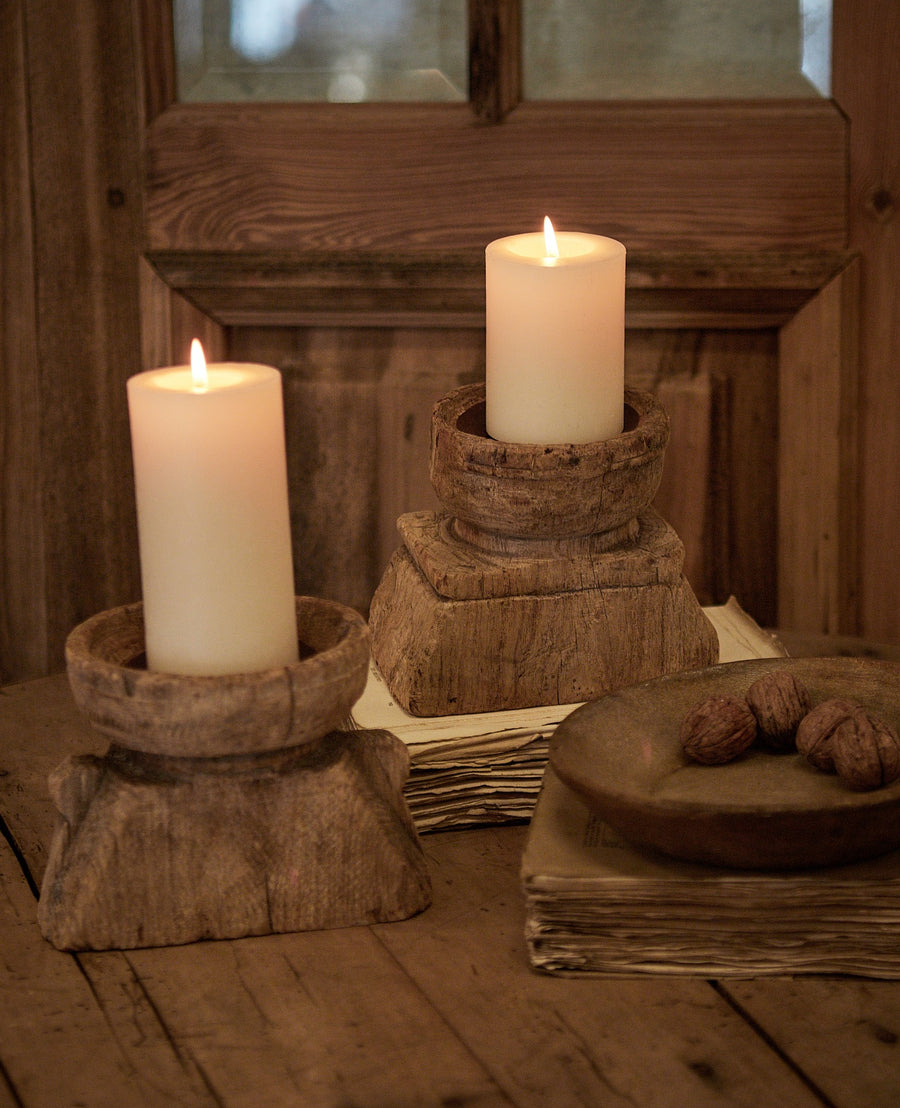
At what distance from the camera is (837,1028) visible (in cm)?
64

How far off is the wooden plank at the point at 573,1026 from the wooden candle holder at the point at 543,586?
15 cm

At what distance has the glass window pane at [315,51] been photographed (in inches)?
51.8

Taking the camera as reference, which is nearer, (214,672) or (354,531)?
(214,672)

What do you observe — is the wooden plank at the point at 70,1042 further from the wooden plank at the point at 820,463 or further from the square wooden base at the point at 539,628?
the wooden plank at the point at 820,463

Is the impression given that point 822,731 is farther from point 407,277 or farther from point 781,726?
point 407,277

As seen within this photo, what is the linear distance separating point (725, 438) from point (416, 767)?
0.70m

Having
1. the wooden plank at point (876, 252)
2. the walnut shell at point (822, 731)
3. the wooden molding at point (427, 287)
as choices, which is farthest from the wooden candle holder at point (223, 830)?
the wooden plank at point (876, 252)

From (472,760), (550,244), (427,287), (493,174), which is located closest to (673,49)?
(493,174)

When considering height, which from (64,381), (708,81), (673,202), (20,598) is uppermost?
(708,81)

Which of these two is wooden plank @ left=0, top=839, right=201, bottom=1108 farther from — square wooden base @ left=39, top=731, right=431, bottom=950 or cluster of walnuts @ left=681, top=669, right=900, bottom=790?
cluster of walnuts @ left=681, top=669, right=900, bottom=790

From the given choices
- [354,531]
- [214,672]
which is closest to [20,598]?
[354,531]

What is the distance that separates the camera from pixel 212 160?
1345mm

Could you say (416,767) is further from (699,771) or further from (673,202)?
(673,202)

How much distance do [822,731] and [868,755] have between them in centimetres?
5
